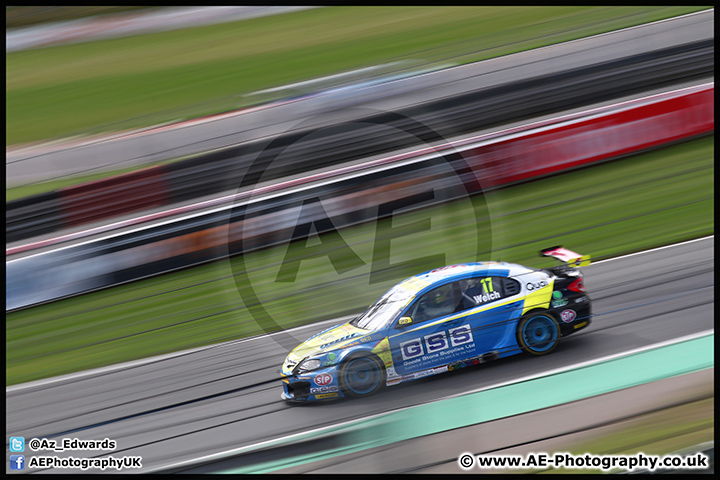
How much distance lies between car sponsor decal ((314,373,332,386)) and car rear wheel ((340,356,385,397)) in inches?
4.8

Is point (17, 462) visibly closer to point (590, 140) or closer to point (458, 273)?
point (458, 273)

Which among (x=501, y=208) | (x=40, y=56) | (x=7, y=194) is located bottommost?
(x=501, y=208)

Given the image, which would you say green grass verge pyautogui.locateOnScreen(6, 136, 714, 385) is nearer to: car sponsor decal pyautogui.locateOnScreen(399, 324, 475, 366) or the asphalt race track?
the asphalt race track

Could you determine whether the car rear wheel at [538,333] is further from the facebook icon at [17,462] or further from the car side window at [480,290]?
the facebook icon at [17,462]

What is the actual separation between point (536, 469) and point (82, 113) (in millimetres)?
13503

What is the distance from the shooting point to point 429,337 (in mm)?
5707

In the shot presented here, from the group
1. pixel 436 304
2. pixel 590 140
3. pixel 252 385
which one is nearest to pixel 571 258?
pixel 436 304

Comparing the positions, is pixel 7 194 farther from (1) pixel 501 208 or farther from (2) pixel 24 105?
(1) pixel 501 208

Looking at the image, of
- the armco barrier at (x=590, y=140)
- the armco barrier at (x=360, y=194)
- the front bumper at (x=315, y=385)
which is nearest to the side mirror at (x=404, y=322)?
the front bumper at (x=315, y=385)

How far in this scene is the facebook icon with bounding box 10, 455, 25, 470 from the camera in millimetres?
5738

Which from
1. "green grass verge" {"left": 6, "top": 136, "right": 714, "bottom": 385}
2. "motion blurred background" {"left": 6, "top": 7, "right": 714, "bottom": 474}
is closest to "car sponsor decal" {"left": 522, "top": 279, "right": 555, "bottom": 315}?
"motion blurred background" {"left": 6, "top": 7, "right": 714, "bottom": 474}

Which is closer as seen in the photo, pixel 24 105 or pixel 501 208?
pixel 501 208

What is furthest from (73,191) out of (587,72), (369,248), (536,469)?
(587,72)

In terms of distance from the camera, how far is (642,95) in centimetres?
1073
